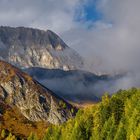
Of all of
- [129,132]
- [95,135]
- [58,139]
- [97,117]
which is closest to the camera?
[129,132]

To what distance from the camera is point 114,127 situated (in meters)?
156

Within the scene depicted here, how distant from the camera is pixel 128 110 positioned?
17062 cm

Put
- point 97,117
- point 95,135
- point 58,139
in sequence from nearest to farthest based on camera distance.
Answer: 1. point 95,135
2. point 97,117
3. point 58,139

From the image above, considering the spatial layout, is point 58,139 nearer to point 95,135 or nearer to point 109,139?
point 95,135

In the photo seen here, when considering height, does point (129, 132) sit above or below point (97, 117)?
below

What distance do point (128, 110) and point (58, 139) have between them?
1498 inches

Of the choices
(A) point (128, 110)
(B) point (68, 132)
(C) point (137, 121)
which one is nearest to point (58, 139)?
(B) point (68, 132)

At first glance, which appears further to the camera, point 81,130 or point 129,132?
point 81,130

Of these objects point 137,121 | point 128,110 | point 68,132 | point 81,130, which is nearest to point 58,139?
point 68,132

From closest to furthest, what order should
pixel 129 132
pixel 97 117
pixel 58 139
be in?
1. pixel 129 132
2. pixel 97 117
3. pixel 58 139

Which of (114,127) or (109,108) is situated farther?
(109,108)

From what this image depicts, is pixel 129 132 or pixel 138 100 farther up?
pixel 138 100

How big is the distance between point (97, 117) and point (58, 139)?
23.5m

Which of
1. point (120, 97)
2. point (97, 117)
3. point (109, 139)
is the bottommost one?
point (109, 139)
